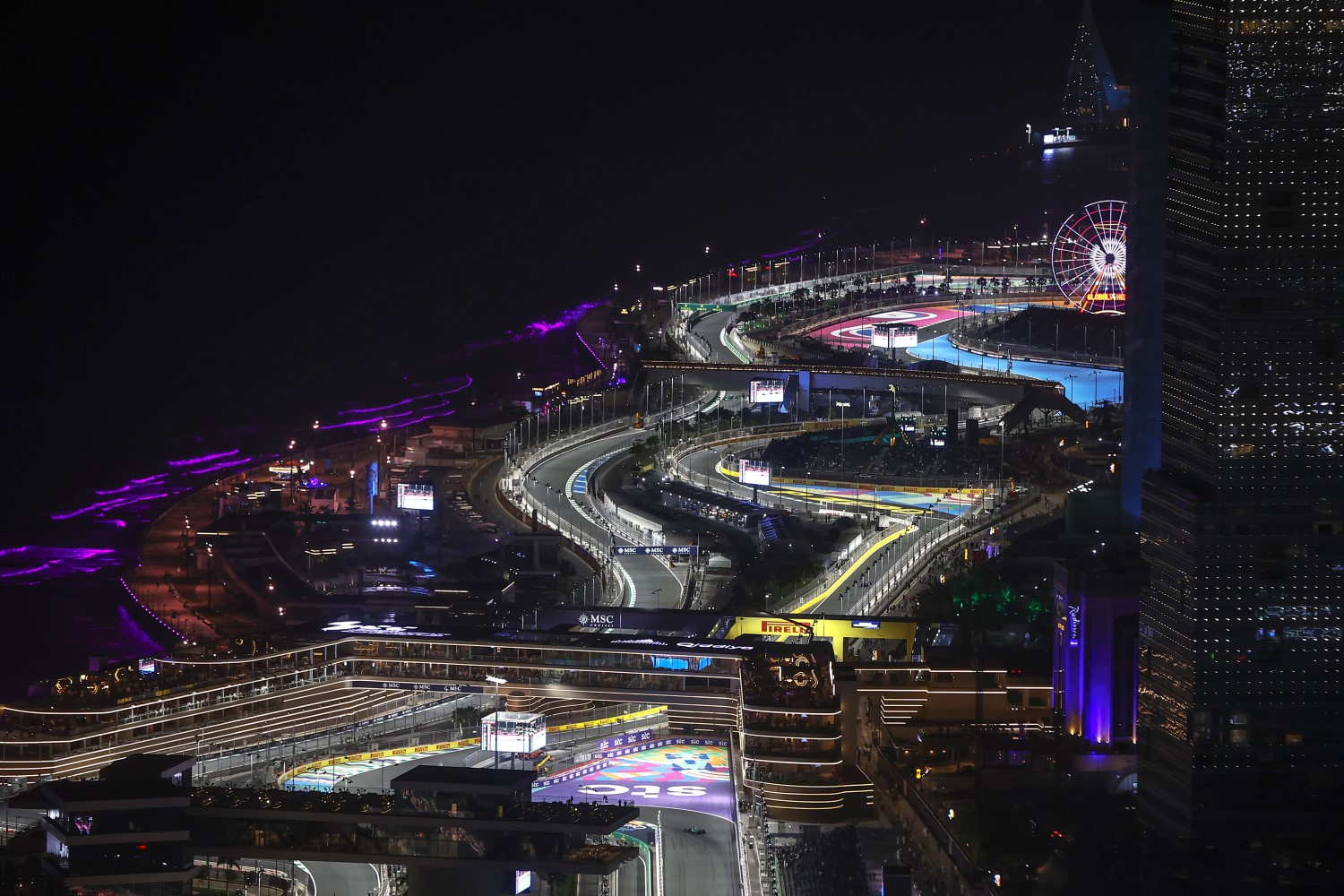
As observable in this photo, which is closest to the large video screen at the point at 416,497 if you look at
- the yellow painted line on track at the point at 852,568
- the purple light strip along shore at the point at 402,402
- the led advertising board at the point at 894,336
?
the yellow painted line on track at the point at 852,568

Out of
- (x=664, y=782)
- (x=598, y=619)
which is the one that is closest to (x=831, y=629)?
(x=598, y=619)

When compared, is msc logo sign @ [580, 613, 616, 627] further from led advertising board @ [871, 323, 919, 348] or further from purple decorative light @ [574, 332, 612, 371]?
purple decorative light @ [574, 332, 612, 371]

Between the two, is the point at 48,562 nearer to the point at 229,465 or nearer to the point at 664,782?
the point at 229,465

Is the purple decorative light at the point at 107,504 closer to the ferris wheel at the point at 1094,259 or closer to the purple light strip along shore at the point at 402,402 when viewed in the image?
the purple light strip along shore at the point at 402,402

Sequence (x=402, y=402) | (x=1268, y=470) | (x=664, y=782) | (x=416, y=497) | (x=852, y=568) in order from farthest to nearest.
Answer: (x=402, y=402) → (x=416, y=497) → (x=852, y=568) → (x=664, y=782) → (x=1268, y=470)

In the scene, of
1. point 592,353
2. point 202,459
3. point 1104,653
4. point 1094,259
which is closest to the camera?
point 1104,653

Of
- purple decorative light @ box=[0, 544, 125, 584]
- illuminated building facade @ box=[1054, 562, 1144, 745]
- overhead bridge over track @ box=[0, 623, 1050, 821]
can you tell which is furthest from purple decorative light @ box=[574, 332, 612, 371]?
illuminated building facade @ box=[1054, 562, 1144, 745]
